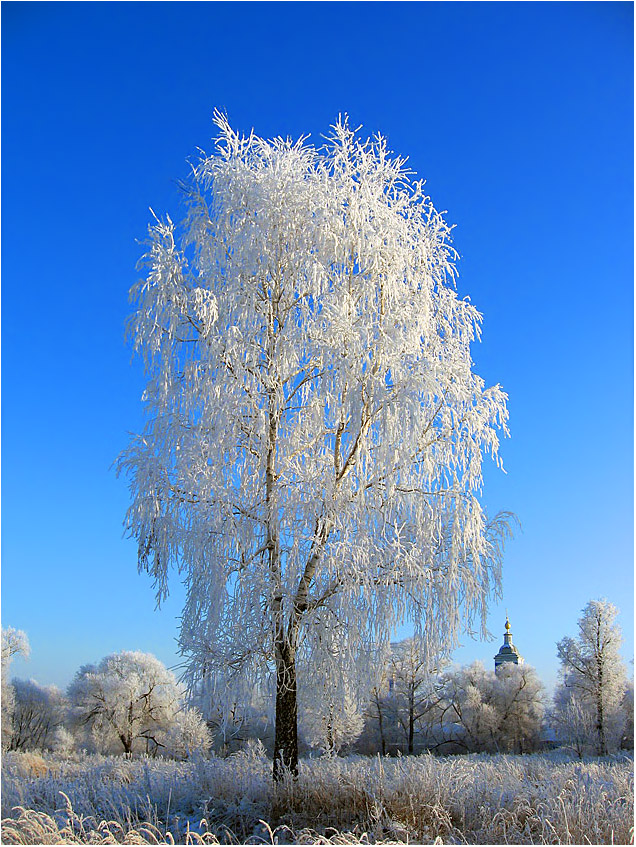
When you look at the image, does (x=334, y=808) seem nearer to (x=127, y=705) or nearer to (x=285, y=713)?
(x=285, y=713)

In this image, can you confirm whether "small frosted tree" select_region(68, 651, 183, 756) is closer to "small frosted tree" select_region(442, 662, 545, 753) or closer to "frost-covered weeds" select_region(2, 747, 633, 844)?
"small frosted tree" select_region(442, 662, 545, 753)

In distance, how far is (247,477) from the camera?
812cm

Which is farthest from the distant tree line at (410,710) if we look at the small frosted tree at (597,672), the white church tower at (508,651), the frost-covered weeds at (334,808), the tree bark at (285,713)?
the white church tower at (508,651)

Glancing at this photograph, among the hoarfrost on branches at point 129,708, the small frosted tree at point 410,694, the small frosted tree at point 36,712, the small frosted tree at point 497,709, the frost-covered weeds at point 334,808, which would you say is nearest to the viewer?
the frost-covered weeds at point 334,808

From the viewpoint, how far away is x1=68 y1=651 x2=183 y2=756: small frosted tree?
107ft

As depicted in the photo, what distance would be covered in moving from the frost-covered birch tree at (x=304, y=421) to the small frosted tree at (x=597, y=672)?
77.7 ft

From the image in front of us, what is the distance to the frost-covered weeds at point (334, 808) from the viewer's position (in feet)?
19.5

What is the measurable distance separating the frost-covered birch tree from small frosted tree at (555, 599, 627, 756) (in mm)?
23693

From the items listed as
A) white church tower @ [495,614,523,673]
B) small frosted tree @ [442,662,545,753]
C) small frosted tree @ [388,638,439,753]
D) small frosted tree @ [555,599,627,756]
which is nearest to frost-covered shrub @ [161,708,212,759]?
small frosted tree @ [388,638,439,753]

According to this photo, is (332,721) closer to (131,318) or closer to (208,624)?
(208,624)

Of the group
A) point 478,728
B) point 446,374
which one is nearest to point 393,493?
point 446,374

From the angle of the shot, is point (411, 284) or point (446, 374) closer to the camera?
point (446, 374)

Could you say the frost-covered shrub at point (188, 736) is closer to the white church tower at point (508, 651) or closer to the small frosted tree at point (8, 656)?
the small frosted tree at point (8, 656)

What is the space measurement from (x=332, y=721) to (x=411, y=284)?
5917mm
